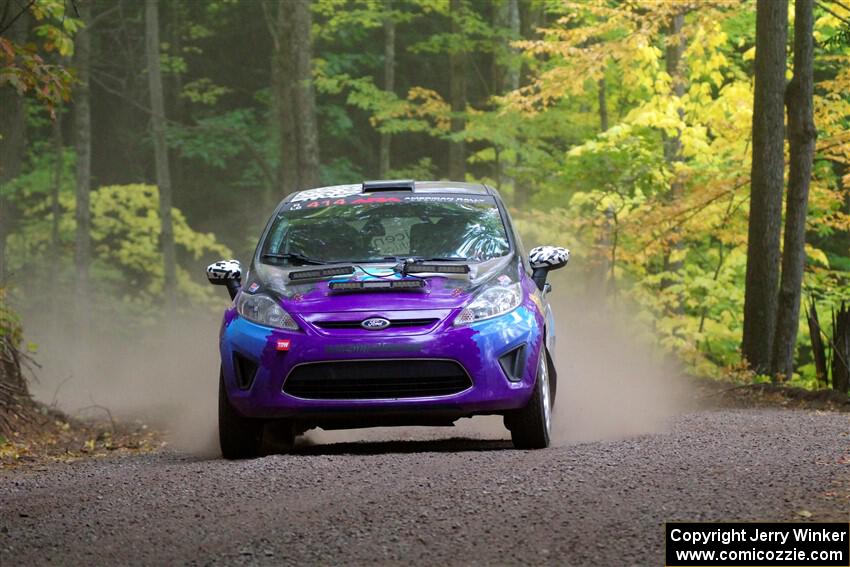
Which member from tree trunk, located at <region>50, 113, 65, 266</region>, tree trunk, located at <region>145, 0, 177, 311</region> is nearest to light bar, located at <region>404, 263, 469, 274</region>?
tree trunk, located at <region>145, 0, 177, 311</region>

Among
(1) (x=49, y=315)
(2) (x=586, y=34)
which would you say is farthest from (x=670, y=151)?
(1) (x=49, y=315)

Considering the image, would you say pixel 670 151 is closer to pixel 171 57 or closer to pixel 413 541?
pixel 171 57

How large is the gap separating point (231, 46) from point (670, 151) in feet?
69.9

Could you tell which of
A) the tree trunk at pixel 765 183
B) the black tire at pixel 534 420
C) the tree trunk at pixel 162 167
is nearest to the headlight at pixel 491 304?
the black tire at pixel 534 420

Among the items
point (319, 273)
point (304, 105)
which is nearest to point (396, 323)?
point (319, 273)

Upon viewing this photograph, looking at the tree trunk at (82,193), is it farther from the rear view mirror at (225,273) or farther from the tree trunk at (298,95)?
the rear view mirror at (225,273)

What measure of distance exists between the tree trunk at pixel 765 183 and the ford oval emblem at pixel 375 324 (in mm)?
10422

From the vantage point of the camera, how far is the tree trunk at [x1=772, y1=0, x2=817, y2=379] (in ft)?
56.1

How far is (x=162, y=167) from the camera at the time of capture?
107 feet

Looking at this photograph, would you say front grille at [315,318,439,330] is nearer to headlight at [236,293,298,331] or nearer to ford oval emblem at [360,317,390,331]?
ford oval emblem at [360,317,390,331]

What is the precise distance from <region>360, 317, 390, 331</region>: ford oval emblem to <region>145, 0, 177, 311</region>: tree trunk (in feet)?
79.4

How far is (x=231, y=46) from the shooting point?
4394cm

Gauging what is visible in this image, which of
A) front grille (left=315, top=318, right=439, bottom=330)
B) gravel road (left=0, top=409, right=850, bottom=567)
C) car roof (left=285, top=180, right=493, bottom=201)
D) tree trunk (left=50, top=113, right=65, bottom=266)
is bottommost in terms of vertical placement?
tree trunk (left=50, top=113, right=65, bottom=266)

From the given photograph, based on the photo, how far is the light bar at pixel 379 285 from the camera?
28.6 ft
